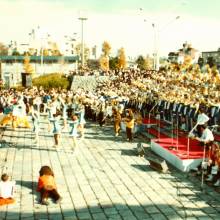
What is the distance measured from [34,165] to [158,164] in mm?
4328

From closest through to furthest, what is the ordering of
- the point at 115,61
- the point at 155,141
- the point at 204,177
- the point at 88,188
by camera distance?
the point at 88,188 < the point at 204,177 < the point at 155,141 < the point at 115,61

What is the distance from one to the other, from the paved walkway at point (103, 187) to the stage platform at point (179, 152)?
424mm

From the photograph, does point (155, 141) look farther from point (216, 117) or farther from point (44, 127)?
point (44, 127)

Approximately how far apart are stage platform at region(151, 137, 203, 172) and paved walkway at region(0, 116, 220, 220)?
42 cm

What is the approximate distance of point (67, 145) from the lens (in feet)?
59.2

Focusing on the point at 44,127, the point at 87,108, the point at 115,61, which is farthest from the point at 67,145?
the point at 115,61

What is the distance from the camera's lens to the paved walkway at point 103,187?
984cm

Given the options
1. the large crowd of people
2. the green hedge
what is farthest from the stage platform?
the green hedge

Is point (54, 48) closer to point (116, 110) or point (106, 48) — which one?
point (106, 48)

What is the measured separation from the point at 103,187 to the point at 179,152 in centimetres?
401

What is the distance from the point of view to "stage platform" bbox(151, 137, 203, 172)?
13633mm

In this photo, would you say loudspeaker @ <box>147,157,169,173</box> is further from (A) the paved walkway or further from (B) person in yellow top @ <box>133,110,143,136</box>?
(B) person in yellow top @ <box>133,110,143,136</box>

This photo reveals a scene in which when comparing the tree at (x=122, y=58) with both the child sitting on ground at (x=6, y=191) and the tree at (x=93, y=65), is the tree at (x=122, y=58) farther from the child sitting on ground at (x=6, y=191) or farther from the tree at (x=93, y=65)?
the child sitting on ground at (x=6, y=191)

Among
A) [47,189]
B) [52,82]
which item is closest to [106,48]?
[52,82]
